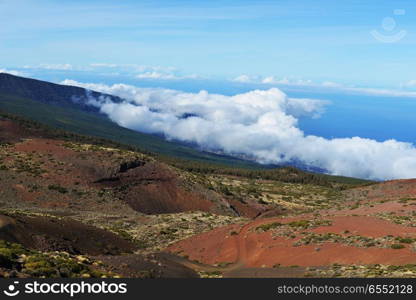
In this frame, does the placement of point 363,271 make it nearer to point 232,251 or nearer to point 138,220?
point 232,251

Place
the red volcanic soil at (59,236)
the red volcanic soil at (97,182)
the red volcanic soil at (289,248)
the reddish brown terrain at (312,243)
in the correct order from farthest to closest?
the red volcanic soil at (97,182) < the red volcanic soil at (59,236) < the reddish brown terrain at (312,243) < the red volcanic soil at (289,248)

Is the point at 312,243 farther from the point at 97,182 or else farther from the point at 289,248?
the point at 97,182

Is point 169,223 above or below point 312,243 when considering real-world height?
below

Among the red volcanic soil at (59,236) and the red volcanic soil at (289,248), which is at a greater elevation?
the red volcanic soil at (289,248)

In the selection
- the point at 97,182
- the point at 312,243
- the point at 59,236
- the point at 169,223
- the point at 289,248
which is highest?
the point at 312,243

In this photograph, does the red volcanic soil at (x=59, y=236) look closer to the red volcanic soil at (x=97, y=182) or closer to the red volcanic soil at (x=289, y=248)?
the red volcanic soil at (x=289, y=248)

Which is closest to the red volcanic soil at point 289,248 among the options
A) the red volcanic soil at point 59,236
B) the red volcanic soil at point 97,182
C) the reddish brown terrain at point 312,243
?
the reddish brown terrain at point 312,243

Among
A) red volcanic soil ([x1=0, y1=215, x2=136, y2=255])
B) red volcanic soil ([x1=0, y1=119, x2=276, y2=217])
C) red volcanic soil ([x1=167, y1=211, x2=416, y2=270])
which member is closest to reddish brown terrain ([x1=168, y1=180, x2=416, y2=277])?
red volcanic soil ([x1=167, y1=211, x2=416, y2=270])

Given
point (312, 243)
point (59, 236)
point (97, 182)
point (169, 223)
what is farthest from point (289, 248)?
point (97, 182)

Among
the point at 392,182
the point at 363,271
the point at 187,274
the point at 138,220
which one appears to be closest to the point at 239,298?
the point at 363,271

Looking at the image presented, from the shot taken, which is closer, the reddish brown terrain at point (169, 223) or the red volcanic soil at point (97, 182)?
the reddish brown terrain at point (169, 223)

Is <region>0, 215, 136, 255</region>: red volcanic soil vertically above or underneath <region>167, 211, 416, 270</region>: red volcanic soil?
underneath

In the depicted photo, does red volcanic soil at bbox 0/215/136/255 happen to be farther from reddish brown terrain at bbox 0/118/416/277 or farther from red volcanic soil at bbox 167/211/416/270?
red volcanic soil at bbox 167/211/416/270
